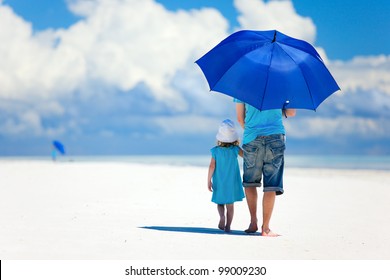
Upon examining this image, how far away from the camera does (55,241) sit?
21.4ft

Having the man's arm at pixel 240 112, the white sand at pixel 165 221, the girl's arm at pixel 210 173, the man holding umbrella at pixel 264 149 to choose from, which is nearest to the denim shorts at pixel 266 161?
the man holding umbrella at pixel 264 149

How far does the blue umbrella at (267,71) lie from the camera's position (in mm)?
6613

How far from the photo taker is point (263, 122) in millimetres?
6938

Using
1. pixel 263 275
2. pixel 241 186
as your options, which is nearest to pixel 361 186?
pixel 241 186

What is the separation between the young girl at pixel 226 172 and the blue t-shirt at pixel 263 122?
0.52 m

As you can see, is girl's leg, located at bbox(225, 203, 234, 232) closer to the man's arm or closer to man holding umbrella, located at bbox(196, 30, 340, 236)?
man holding umbrella, located at bbox(196, 30, 340, 236)

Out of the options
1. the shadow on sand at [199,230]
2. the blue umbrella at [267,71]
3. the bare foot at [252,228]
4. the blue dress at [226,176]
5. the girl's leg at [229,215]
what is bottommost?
the shadow on sand at [199,230]

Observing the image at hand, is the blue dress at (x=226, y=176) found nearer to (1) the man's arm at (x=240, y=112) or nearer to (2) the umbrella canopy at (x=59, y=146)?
(1) the man's arm at (x=240, y=112)

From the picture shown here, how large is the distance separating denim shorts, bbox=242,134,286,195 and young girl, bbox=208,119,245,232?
0.44 m

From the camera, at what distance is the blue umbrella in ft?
21.7

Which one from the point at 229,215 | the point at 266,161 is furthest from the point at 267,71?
the point at 229,215

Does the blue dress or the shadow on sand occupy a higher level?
the blue dress

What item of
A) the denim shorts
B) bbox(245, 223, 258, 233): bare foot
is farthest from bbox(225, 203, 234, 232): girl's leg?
the denim shorts

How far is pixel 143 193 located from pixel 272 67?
629 cm
